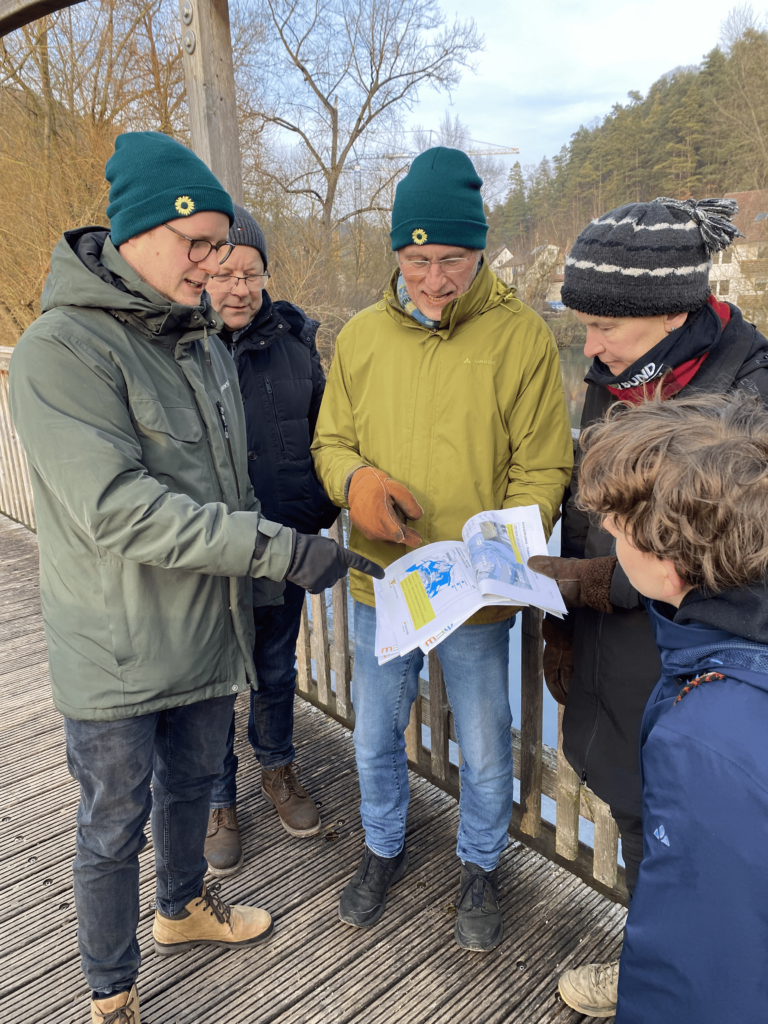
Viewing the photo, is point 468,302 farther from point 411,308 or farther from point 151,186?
point 151,186

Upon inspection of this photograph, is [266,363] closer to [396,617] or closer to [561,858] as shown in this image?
[396,617]

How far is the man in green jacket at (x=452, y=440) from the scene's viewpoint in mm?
→ 1821

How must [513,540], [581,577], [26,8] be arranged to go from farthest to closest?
[26,8]
[513,540]
[581,577]

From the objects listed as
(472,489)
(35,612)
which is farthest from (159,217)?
(35,612)

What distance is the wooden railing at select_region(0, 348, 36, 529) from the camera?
17.9 feet

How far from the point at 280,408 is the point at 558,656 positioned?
1.14 m

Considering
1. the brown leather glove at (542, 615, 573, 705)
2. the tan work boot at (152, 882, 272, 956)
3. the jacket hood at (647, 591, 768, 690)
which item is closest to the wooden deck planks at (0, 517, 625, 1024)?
the tan work boot at (152, 882, 272, 956)

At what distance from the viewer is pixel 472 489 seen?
1854 mm

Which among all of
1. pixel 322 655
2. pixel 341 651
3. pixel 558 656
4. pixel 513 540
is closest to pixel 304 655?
pixel 322 655

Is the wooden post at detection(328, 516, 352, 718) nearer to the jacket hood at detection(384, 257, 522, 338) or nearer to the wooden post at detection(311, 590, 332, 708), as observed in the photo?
the wooden post at detection(311, 590, 332, 708)

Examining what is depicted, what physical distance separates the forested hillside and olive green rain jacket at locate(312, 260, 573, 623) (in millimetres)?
16341

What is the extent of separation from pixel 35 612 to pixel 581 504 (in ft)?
13.0

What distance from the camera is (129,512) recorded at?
4.46ft

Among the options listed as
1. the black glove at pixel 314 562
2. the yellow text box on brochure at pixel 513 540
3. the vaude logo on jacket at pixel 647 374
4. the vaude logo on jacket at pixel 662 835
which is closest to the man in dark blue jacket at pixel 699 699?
the vaude logo on jacket at pixel 662 835
